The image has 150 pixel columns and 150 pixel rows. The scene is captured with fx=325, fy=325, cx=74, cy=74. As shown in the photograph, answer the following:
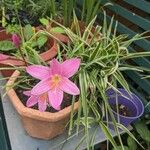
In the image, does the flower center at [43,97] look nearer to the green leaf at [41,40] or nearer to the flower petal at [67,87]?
the flower petal at [67,87]

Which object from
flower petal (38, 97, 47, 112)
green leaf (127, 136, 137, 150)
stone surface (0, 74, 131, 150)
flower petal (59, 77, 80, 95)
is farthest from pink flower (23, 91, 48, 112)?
green leaf (127, 136, 137, 150)

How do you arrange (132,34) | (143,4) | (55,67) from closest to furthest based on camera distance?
1. (55,67)
2. (143,4)
3. (132,34)

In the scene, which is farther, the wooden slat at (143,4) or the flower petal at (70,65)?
the wooden slat at (143,4)

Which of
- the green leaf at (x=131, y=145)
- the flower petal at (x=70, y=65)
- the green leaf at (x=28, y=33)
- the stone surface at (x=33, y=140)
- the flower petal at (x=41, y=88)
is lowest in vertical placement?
the green leaf at (x=131, y=145)

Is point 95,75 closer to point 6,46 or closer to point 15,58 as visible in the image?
point 15,58

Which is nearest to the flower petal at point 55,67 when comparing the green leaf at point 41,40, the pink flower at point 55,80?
the pink flower at point 55,80

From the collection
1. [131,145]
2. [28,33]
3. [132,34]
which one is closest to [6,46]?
[28,33]

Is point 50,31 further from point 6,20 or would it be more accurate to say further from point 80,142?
point 80,142
